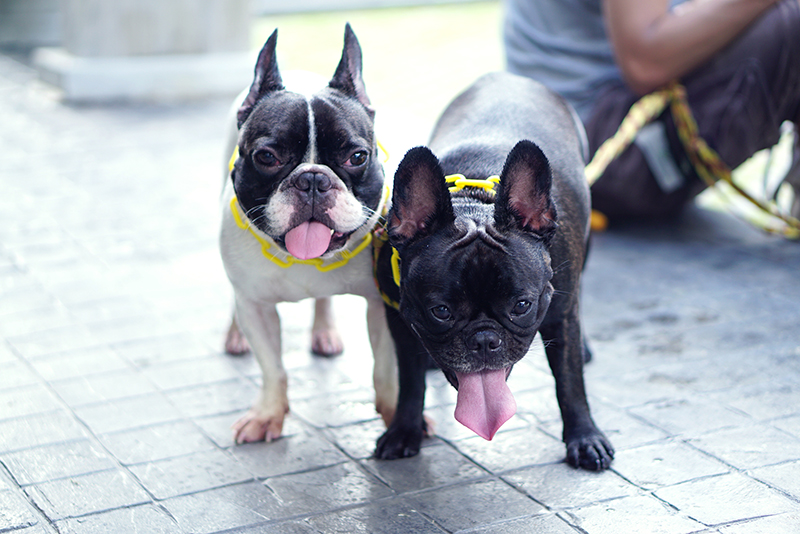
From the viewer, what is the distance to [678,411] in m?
3.46

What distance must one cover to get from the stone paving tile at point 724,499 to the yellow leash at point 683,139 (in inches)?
106

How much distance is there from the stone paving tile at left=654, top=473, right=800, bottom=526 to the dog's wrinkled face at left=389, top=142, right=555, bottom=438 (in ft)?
2.09

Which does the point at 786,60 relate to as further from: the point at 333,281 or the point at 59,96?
the point at 59,96

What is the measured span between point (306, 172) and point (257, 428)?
1018 millimetres

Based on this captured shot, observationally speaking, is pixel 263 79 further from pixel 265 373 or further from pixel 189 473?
pixel 189 473

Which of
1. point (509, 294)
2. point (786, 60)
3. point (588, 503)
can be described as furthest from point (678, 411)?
point (786, 60)

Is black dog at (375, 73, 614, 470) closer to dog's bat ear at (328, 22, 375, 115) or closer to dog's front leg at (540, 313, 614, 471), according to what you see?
dog's front leg at (540, 313, 614, 471)

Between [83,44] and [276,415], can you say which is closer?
[276,415]

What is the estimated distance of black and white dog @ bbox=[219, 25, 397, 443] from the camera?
2865 millimetres

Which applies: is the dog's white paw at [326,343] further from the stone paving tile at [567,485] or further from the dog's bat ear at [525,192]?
the dog's bat ear at [525,192]

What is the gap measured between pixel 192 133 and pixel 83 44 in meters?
2.20

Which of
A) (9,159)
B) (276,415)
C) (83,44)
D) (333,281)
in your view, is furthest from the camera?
(83,44)

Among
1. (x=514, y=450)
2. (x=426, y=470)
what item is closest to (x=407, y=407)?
(x=426, y=470)

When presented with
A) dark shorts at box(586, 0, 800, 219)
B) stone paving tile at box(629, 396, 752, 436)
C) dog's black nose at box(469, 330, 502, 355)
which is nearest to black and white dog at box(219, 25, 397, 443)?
dog's black nose at box(469, 330, 502, 355)
